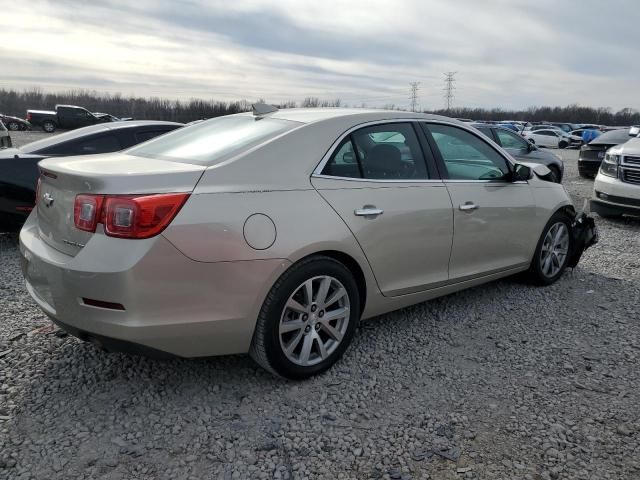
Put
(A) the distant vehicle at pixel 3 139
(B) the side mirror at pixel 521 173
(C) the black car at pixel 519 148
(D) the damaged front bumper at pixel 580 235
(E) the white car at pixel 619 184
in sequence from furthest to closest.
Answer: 1. (C) the black car at pixel 519 148
2. (A) the distant vehicle at pixel 3 139
3. (E) the white car at pixel 619 184
4. (D) the damaged front bumper at pixel 580 235
5. (B) the side mirror at pixel 521 173

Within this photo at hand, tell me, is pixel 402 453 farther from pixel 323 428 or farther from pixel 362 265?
pixel 362 265

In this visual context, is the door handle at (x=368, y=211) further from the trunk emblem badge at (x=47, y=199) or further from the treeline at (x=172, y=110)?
the treeline at (x=172, y=110)

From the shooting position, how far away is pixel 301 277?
2883 millimetres

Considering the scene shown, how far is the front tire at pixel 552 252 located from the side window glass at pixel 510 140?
733cm

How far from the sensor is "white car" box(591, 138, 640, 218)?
7774mm

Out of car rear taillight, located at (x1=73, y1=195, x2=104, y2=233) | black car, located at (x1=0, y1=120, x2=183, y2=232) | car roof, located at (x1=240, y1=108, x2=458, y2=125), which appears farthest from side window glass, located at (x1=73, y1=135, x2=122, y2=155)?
car rear taillight, located at (x1=73, y1=195, x2=104, y2=233)

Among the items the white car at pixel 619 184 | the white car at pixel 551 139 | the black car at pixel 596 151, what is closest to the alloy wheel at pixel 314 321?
the white car at pixel 619 184

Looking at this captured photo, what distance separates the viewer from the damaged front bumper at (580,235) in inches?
203

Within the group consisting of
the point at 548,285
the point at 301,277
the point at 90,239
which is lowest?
the point at 548,285

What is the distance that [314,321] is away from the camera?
306cm

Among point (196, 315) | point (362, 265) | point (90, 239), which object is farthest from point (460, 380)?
point (90, 239)

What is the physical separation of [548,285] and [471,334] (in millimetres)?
1555

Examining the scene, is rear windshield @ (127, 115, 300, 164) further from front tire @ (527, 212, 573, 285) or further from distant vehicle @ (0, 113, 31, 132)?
distant vehicle @ (0, 113, 31, 132)

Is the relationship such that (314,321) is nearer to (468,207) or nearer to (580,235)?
(468,207)
